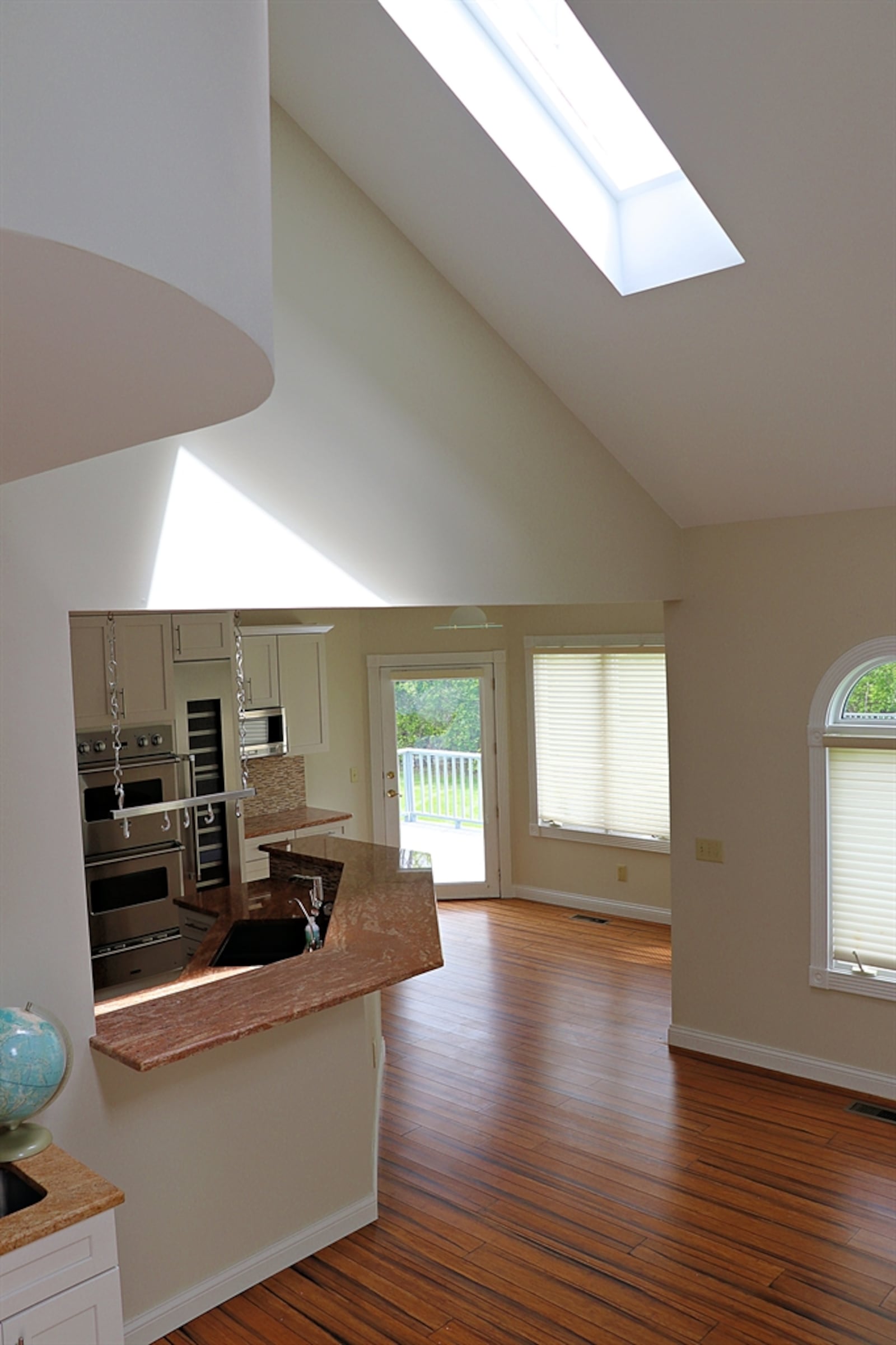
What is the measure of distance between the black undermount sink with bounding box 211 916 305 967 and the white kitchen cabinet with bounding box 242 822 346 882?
1.55 meters

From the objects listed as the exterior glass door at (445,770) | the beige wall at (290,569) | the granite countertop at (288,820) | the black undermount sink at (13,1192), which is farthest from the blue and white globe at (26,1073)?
the exterior glass door at (445,770)

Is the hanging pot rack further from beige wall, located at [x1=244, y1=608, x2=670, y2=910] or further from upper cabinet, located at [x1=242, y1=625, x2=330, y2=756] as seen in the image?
beige wall, located at [x1=244, y1=608, x2=670, y2=910]

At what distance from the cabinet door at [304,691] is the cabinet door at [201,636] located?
956 millimetres

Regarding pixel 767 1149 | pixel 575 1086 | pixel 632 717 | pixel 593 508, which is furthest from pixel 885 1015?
pixel 632 717

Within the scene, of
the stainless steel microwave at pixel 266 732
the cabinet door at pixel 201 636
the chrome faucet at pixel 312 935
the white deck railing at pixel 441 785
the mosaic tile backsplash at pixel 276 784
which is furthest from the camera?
the white deck railing at pixel 441 785

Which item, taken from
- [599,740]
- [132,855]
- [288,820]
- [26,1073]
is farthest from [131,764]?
[599,740]

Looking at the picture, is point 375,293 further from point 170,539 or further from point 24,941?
point 24,941

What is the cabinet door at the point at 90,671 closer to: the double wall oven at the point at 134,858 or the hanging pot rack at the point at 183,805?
the double wall oven at the point at 134,858

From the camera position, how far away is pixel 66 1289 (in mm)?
2498

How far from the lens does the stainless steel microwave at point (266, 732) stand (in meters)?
7.00

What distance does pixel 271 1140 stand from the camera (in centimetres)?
361

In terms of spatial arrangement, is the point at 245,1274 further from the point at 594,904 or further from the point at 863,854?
the point at 594,904

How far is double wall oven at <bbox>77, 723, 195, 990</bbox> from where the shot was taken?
5.60 metres

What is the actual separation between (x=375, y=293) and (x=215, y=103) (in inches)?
110
